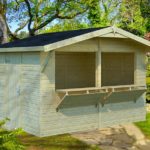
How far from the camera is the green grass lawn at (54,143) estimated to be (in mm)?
11750

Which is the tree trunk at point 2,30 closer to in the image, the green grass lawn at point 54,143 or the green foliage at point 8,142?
the green grass lawn at point 54,143

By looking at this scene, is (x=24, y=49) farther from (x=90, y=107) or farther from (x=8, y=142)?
(x=8, y=142)

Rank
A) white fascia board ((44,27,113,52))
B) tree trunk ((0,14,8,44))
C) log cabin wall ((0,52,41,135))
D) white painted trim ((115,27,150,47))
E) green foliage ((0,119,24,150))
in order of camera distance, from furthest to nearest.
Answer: tree trunk ((0,14,8,44))
white painted trim ((115,27,150,47))
log cabin wall ((0,52,41,135))
white fascia board ((44,27,113,52))
green foliage ((0,119,24,150))

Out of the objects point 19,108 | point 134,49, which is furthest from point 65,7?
point 19,108

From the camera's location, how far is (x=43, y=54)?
12.6 meters

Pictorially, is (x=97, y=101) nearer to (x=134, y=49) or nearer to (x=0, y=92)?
(x=134, y=49)

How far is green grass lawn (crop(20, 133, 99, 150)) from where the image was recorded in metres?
11.8

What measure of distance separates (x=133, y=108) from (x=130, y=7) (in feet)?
95.5

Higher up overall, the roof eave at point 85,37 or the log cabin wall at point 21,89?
the roof eave at point 85,37

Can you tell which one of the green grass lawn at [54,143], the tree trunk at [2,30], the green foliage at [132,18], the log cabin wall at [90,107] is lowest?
the green grass lawn at [54,143]

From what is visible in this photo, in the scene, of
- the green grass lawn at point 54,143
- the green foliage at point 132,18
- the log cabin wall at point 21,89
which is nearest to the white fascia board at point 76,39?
the log cabin wall at point 21,89

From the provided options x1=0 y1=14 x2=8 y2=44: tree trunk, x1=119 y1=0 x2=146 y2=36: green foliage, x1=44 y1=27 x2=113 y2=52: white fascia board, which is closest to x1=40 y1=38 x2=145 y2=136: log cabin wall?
x1=44 y1=27 x2=113 y2=52: white fascia board

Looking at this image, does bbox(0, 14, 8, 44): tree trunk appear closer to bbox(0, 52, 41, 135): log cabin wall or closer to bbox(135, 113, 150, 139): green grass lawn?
bbox(0, 52, 41, 135): log cabin wall

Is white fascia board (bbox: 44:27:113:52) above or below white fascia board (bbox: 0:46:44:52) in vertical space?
above
